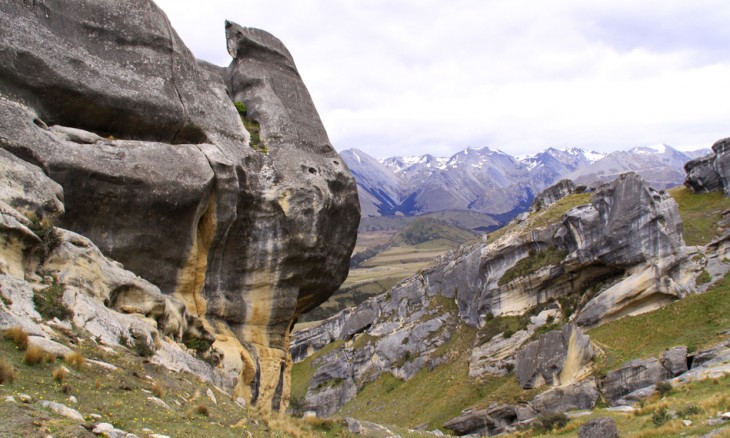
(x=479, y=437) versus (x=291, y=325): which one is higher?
(x=291, y=325)

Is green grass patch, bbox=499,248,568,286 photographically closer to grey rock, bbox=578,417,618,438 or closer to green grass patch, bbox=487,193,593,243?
green grass patch, bbox=487,193,593,243

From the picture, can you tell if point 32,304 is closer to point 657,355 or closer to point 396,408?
point 657,355

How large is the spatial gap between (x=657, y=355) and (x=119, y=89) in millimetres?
42008

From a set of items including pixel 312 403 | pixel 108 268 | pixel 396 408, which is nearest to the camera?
pixel 108 268

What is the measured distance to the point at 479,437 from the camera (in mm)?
46438

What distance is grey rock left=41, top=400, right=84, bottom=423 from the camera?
10.8m

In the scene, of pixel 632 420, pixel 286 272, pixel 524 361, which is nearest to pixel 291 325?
pixel 286 272

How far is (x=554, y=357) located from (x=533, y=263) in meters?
18.5

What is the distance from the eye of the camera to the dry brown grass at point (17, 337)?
513 inches

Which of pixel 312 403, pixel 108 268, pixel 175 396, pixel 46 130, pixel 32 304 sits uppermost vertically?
pixel 46 130

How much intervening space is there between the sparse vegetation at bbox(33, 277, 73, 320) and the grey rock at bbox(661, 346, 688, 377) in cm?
4063

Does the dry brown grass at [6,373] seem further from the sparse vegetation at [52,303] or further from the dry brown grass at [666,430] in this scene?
the dry brown grass at [666,430]

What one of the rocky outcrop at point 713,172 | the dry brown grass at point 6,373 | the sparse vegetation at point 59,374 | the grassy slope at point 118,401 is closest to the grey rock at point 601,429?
the grassy slope at point 118,401

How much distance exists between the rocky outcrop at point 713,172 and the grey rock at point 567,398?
171 feet
